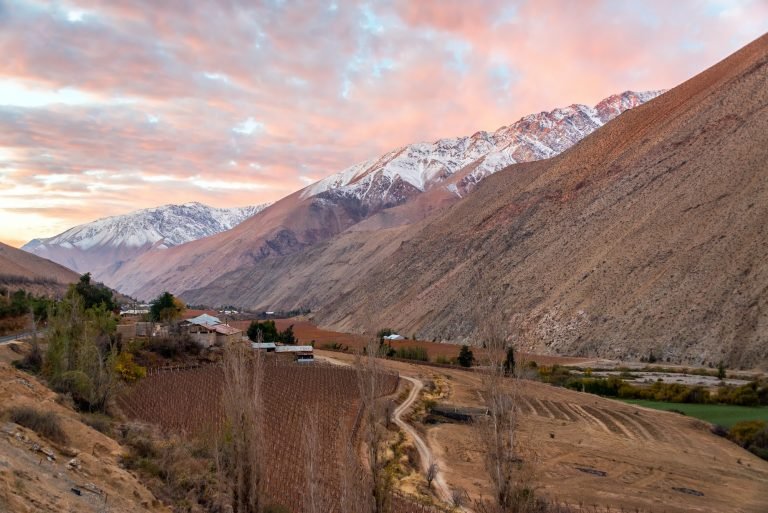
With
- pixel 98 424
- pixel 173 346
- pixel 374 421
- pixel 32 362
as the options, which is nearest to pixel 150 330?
pixel 173 346

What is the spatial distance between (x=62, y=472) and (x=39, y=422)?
375 cm

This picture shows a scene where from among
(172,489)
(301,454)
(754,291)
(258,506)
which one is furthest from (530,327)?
(258,506)

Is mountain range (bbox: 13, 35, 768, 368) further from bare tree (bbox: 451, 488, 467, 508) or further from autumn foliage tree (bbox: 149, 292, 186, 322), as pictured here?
autumn foliage tree (bbox: 149, 292, 186, 322)

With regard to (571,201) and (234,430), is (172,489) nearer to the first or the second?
(234,430)

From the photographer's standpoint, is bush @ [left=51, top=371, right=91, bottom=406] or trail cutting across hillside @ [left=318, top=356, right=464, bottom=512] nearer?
trail cutting across hillside @ [left=318, top=356, right=464, bottom=512]

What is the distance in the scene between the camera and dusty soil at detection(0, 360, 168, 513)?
477 inches

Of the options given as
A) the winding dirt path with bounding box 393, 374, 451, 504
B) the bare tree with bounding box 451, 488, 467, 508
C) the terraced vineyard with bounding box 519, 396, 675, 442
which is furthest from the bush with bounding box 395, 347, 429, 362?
the bare tree with bounding box 451, 488, 467, 508

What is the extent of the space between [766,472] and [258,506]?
25.9m

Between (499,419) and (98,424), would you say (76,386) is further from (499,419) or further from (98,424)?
(499,419)

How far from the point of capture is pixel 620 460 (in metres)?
29.4

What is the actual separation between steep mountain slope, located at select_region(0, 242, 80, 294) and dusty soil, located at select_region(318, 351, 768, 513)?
82.2 m

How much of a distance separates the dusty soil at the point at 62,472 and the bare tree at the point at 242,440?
309 cm

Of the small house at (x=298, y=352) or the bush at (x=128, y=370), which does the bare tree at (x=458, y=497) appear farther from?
the small house at (x=298, y=352)

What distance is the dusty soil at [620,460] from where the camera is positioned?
2412 cm
